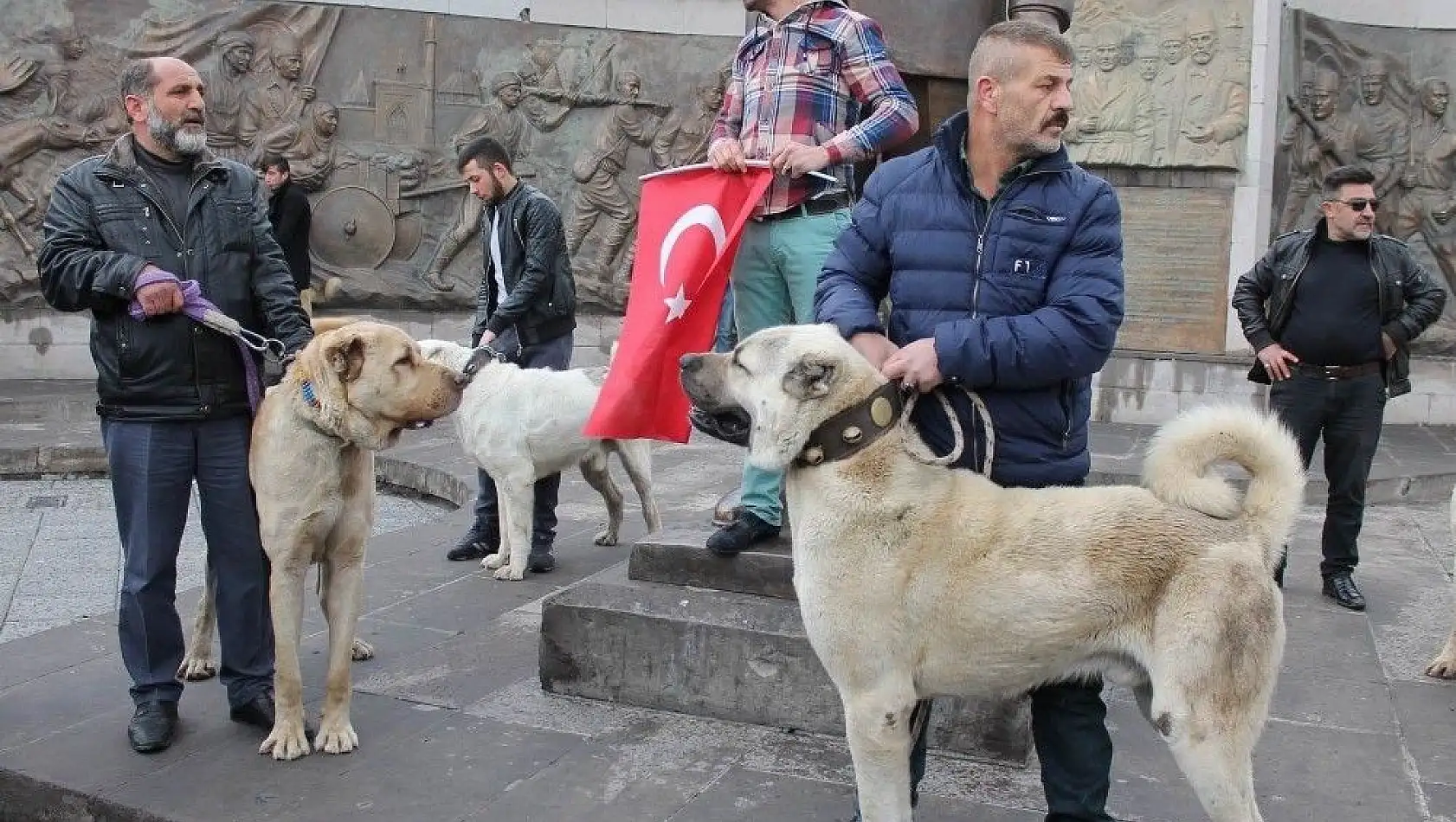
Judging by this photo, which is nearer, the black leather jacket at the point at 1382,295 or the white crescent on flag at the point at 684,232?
the white crescent on flag at the point at 684,232

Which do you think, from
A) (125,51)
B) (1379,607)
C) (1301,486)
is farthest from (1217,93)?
(125,51)

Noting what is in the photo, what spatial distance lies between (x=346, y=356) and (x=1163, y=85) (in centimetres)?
995

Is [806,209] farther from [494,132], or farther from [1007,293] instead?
[494,132]

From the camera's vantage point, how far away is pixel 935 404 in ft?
11.5

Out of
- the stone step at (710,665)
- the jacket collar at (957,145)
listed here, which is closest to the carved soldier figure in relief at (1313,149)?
the stone step at (710,665)

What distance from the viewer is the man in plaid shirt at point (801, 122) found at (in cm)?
477

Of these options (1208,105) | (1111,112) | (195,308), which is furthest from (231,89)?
(195,308)

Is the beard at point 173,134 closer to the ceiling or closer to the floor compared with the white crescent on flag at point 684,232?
closer to the ceiling

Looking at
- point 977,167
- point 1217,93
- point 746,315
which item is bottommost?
point 746,315

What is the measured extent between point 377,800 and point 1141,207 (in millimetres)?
10190

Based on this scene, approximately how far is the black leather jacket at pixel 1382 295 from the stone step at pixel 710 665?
3.73 m

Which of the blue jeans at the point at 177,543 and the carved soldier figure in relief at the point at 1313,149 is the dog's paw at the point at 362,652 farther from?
the carved soldier figure in relief at the point at 1313,149

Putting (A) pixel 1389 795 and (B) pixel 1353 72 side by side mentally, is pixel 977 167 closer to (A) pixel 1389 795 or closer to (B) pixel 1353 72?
(A) pixel 1389 795

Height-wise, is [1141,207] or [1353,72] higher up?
[1353,72]
